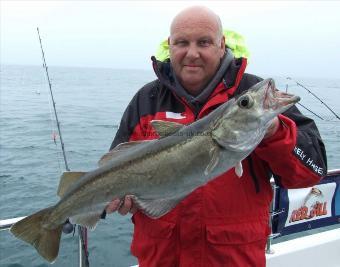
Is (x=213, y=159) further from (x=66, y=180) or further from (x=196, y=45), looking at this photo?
(x=66, y=180)

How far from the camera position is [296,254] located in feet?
18.2

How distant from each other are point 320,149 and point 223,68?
113 centimetres

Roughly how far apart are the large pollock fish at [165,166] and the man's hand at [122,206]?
0.11 meters

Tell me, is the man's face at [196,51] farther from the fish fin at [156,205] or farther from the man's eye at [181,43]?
the fish fin at [156,205]

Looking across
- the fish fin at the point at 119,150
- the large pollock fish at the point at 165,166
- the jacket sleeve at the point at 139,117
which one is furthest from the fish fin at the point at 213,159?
the jacket sleeve at the point at 139,117

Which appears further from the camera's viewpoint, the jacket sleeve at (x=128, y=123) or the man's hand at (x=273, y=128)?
the jacket sleeve at (x=128, y=123)

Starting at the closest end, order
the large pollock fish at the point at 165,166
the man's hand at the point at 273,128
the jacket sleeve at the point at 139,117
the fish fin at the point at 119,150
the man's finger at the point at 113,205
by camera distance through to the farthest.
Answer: the large pollock fish at the point at 165,166 → the man's hand at the point at 273,128 → the fish fin at the point at 119,150 → the man's finger at the point at 113,205 → the jacket sleeve at the point at 139,117

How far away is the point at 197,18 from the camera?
3.70 metres

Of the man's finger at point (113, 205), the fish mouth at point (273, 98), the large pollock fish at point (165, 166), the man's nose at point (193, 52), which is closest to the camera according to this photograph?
the fish mouth at point (273, 98)

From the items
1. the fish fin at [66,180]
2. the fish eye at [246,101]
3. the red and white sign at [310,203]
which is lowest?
the red and white sign at [310,203]

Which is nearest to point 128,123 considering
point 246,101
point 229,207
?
point 229,207

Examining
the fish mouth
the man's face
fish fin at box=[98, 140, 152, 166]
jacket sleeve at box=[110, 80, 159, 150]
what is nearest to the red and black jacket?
the man's face

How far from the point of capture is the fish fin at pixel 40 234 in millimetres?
3477

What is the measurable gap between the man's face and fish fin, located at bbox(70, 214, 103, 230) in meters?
1.48
